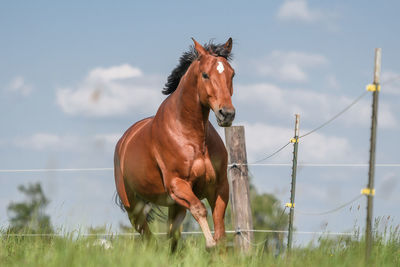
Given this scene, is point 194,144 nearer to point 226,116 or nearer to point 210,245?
point 226,116

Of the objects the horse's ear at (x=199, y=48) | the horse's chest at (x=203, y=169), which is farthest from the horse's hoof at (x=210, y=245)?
the horse's ear at (x=199, y=48)

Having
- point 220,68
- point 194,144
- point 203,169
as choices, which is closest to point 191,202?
point 203,169

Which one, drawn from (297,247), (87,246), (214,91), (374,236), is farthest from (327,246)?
(87,246)

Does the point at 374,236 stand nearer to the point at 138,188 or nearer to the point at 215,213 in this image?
the point at 215,213

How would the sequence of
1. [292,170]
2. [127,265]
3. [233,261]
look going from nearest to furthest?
1. [127,265]
2. [233,261]
3. [292,170]

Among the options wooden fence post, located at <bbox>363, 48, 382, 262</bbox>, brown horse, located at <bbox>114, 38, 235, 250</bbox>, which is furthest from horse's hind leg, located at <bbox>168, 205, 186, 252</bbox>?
wooden fence post, located at <bbox>363, 48, 382, 262</bbox>

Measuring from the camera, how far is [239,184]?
8117 millimetres

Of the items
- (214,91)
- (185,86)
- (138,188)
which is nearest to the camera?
(214,91)

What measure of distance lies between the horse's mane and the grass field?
6.55 ft

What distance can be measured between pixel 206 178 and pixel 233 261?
1.02 metres

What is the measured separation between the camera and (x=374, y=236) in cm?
618

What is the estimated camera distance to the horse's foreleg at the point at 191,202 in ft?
17.6

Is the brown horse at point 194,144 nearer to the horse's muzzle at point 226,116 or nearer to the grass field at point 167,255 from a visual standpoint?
the horse's muzzle at point 226,116

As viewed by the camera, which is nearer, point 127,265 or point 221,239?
point 127,265
